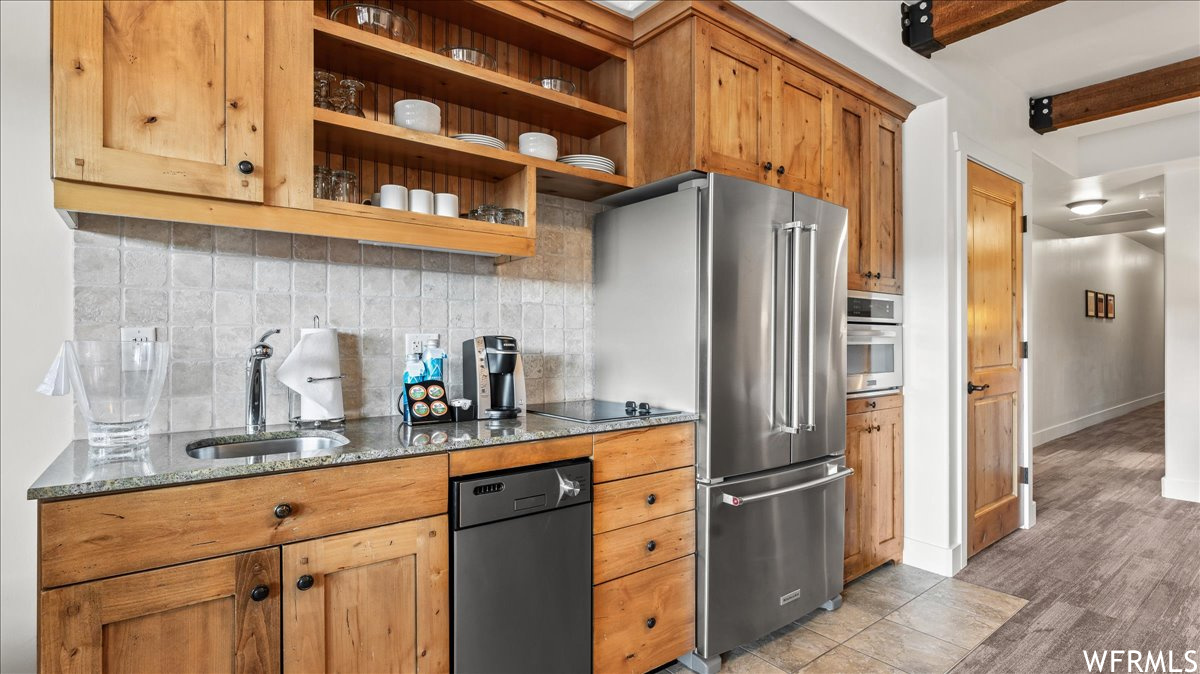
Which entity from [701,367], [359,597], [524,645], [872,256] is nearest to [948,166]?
[872,256]

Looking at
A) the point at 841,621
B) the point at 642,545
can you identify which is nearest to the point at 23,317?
the point at 642,545

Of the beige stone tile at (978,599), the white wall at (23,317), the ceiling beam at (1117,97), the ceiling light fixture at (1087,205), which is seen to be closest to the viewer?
the white wall at (23,317)

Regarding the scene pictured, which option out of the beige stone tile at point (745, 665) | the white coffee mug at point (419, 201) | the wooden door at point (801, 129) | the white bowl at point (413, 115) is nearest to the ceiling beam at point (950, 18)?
the wooden door at point (801, 129)

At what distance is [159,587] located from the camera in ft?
4.20

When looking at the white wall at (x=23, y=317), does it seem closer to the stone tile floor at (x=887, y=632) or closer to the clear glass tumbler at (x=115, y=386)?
the clear glass tumbler at (x=115, y=386)

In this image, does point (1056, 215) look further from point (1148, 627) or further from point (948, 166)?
point (1148, 627)

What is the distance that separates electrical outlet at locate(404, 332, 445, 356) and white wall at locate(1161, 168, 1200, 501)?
19.1 ft

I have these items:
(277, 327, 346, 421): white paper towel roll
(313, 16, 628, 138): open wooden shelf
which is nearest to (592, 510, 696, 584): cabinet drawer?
(277, 327, 346, 421): white paper towel roll

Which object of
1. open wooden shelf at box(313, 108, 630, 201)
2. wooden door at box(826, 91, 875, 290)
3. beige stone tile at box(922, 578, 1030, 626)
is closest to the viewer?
open wooden shelf at box(313, 108, 630, 201)

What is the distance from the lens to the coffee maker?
7.10 feet

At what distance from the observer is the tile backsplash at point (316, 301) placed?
1.75m

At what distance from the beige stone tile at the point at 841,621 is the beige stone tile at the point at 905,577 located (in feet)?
1.30

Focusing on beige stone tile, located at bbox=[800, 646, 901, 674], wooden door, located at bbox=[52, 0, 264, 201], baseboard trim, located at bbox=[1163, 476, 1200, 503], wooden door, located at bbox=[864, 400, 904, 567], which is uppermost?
wooden door, located at bbox=[52, 0, 264, 201]

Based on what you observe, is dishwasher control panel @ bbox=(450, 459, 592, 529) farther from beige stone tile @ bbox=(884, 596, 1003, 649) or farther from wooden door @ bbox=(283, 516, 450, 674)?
Result: beige stone tile @ bbox=(884, 596, 1003, 649)
